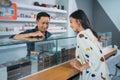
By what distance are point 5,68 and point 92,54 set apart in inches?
28.8

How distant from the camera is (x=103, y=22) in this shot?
5.36 m

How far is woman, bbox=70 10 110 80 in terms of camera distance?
133 cm

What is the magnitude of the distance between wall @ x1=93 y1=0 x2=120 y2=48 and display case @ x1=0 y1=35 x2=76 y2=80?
138 inches

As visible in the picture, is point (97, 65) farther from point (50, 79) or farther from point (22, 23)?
point (22, 23)

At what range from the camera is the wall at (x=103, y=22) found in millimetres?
5096

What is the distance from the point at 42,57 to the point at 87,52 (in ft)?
1.59

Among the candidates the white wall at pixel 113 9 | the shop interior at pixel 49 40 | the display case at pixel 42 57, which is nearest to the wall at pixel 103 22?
the shop interior at pixel 49 40

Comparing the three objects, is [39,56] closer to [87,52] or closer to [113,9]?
[87,52]

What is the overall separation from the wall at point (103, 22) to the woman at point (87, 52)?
154 inches

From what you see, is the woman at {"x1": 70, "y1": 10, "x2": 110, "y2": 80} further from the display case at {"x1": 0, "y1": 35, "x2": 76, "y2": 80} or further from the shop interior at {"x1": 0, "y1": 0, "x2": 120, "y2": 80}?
the display case at {"x1": 0, "y1": 35, "x2": 76, "y2": 80}

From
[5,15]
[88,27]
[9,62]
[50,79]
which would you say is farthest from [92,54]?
[5,15]

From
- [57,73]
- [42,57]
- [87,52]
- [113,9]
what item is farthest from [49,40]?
[113,9]

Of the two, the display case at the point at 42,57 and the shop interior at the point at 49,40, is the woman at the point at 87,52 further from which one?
the display case at the point at 42,57

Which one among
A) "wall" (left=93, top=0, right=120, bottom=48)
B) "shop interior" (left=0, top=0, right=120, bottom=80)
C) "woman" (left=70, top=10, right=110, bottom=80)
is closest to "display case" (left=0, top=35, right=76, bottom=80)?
"shop interior" (left=0, top=0, right=120, bottom=80)
